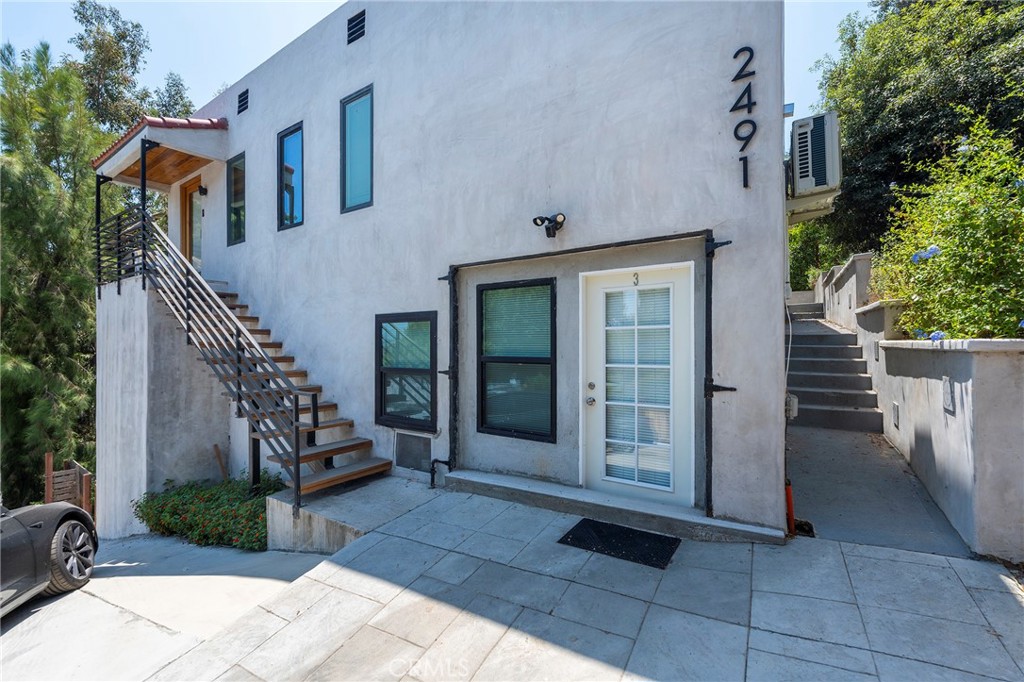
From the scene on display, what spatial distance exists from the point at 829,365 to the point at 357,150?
7293mm

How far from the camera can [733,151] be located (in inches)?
132

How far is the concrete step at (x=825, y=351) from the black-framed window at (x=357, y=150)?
6478 millimetres

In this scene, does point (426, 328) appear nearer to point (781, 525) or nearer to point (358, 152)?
point (358, 152)

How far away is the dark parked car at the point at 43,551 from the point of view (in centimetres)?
364

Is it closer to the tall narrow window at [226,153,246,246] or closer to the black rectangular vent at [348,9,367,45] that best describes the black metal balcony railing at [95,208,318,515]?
the tall narrow window at [226,153,246,246]

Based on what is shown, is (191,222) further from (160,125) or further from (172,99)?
(172,99)

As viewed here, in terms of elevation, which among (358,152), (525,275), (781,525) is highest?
(358,152)

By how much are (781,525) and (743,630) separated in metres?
1.14

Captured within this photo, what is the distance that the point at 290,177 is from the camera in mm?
6691

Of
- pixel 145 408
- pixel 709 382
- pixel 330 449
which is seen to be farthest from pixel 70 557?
pixel 709 382

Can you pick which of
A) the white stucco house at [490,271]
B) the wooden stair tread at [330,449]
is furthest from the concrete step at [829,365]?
the wooden stair tread at [330,449]

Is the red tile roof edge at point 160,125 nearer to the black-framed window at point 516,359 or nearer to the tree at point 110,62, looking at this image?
the black-framed window at point 516,359

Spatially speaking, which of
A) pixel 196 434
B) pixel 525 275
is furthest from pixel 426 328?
pixel 196 434

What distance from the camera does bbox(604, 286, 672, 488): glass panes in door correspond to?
12.4 ft
